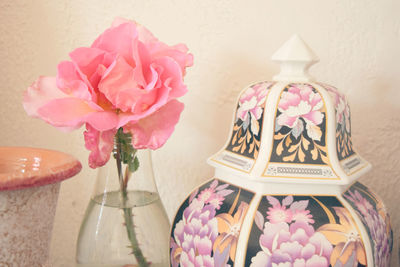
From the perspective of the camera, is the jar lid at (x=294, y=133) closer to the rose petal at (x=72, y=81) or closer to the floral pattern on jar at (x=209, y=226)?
the floral pattern on jar at (x=209, y=226)

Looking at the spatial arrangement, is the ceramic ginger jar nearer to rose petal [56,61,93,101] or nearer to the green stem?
the green stem

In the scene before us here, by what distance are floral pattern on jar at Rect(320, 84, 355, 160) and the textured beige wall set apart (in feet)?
0.47

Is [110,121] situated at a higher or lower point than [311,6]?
lower

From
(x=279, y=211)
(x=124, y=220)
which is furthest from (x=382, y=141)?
(x=124, y=220)

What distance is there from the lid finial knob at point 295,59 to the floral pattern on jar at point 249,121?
29mm

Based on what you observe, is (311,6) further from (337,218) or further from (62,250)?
(62,250)

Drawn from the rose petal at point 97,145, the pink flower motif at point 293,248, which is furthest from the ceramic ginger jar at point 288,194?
the rose petal at point 97,145

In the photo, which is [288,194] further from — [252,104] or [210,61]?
[210,61]

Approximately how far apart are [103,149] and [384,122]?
17.7 inches

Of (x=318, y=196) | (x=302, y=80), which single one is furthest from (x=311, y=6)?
(x=318, y=196)

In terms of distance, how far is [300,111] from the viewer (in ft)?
1.36

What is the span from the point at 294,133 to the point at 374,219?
0.41 feet

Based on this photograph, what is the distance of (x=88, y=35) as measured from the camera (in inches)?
21.8

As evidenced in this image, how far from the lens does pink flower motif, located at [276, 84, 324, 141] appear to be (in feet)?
1.34
